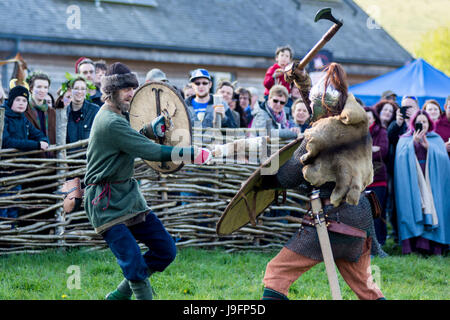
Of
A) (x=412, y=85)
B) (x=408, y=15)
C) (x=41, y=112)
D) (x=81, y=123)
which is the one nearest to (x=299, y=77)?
(x=81, y=123)

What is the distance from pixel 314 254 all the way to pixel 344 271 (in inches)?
13.5

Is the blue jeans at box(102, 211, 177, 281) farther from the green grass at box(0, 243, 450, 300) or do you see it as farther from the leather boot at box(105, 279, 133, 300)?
the green grass at box(0, 243, 450, 300)

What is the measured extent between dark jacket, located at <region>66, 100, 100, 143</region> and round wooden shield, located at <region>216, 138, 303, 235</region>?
131 inches

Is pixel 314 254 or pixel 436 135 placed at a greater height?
pixel 436 135

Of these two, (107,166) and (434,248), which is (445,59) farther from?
(107,166)

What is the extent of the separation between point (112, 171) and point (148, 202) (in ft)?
9.37

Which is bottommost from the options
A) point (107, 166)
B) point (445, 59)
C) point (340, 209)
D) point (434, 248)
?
point (434, 248)

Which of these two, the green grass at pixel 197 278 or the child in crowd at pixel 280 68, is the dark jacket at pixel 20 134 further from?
the child in crowd at pixel 280 68

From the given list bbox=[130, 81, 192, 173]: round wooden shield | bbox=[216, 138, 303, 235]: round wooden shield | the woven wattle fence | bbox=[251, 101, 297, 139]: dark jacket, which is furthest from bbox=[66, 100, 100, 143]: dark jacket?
bbox=[216, 138, 303, 235]: round wooden shield

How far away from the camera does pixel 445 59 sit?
3788 centimetres

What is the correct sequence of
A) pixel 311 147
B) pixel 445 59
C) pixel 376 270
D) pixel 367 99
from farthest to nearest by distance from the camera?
1. pixel 445 59
2. pixel 367 99
3. pixel 376 270
4. pixel 311 147

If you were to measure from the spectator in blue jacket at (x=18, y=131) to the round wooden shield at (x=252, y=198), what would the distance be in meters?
3.15

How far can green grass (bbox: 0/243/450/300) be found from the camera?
569 centimetres

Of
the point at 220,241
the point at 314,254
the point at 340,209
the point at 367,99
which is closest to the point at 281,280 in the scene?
the point at 314,254
